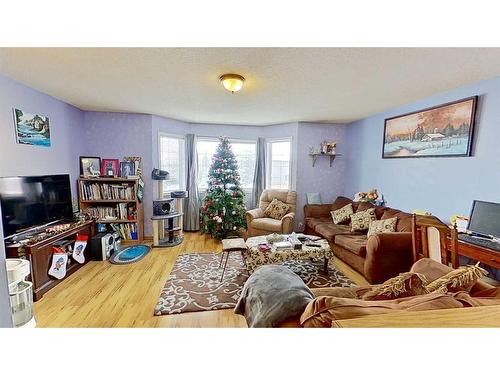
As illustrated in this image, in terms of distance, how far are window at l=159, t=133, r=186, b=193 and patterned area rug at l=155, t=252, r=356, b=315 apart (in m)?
1.70

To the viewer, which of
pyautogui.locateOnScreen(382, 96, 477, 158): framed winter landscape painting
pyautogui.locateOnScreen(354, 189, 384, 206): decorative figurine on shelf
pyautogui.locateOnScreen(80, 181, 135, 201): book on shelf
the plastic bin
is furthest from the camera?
pyautogui.locateOnScreen(354, 189, 384, 206): decorative figurine on shelf

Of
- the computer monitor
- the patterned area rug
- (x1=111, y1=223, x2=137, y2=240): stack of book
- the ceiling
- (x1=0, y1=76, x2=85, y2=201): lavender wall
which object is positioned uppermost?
the ceiling

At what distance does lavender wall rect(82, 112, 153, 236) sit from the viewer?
11.6ft

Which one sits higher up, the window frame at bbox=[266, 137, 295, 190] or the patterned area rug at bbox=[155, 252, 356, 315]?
the window frame at bbox=[266, 137, 295, 190]

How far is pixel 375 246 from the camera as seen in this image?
230cm

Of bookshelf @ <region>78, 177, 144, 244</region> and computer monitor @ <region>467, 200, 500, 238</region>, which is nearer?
computer monitor @ <region>467, 200, 500, 238</region>

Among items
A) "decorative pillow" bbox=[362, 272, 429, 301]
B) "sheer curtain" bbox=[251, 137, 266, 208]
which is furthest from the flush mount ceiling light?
"sheer curtain" bbox=[251, 137, 266, 208]

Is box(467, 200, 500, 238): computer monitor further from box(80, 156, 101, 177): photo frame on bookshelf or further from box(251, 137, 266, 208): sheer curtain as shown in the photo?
box(80, 156, 101, 177): photo frame on bookshelf

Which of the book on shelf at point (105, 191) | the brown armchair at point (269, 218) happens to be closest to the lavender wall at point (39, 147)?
the book on shelf at point (105, 191)

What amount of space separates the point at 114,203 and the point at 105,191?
0.83ft

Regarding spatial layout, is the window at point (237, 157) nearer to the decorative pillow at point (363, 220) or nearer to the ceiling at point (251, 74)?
the ceiling at point (251, 74)

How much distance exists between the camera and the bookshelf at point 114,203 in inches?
133
